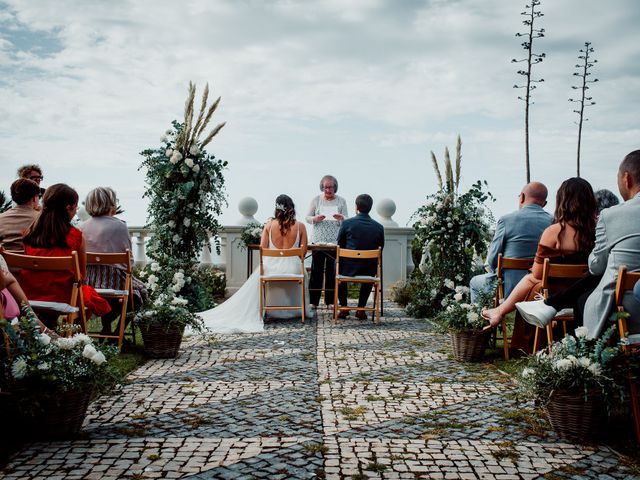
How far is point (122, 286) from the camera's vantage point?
689 centimetres

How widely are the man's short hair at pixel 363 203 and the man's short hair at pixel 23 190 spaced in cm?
455

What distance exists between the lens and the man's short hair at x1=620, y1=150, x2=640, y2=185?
409cm

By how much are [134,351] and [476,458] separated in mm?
4197

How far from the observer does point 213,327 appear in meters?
8.56

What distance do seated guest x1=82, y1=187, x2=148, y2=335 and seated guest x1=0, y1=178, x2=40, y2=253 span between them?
0.88 metres

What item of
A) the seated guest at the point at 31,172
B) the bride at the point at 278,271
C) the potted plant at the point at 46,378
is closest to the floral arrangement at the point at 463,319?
the potted plant at the point at 46,378

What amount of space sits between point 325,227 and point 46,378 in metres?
7.26

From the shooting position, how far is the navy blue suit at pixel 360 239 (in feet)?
30.4

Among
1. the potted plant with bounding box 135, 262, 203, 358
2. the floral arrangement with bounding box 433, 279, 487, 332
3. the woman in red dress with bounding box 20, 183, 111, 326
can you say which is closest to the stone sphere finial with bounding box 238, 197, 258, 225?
the potted plant with bounding box 135, 262, 203, 358

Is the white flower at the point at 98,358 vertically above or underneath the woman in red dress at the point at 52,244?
underneath

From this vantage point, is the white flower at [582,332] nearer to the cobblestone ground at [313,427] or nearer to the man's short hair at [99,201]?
the cobblestone ground at [313,427]

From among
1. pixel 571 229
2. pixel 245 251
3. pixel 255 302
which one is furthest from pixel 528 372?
pixel 245 251

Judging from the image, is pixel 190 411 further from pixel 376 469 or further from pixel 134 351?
pixel 134 351

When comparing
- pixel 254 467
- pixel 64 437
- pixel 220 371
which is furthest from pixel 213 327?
pixel 254 467
